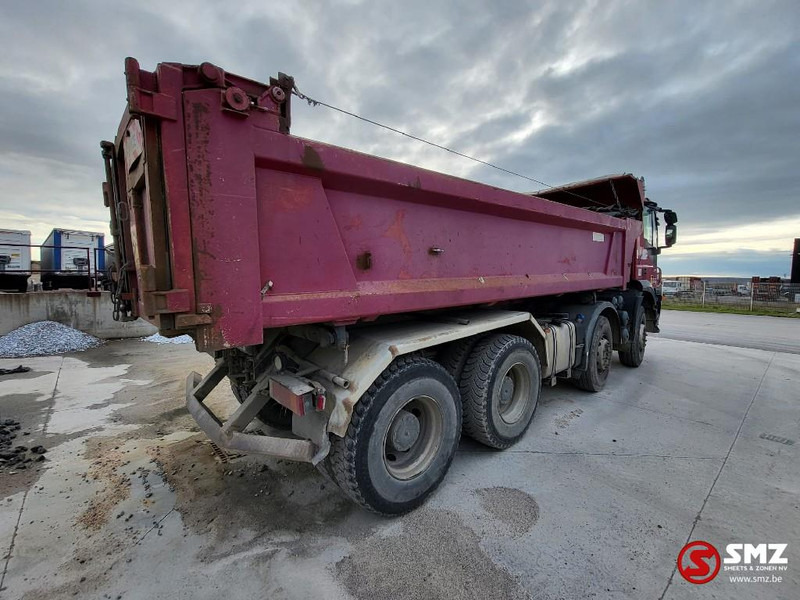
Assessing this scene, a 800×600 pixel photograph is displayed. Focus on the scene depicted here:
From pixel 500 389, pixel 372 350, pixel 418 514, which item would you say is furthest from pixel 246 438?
pixel 500 389

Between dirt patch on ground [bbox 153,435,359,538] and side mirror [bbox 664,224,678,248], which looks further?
side mirror [bbox 664,224,678,248]

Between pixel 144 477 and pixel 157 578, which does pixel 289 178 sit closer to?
pixel 157 578

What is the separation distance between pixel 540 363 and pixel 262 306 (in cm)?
318

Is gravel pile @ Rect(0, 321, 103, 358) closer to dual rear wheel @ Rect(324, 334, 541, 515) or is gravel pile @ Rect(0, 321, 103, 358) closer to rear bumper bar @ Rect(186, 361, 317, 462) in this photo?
rear bumper bar @ Rect(186, 361, 317, 462)

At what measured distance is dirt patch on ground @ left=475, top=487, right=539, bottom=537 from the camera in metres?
2.50

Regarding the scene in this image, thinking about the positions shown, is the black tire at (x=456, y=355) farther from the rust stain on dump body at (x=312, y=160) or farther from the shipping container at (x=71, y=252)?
the shipping container at (x=71, y=252)

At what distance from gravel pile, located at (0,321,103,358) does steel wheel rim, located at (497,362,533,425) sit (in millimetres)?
9281

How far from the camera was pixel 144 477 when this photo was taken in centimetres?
303

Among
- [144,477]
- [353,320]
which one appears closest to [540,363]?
[353,320]

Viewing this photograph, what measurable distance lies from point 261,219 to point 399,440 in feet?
5.89

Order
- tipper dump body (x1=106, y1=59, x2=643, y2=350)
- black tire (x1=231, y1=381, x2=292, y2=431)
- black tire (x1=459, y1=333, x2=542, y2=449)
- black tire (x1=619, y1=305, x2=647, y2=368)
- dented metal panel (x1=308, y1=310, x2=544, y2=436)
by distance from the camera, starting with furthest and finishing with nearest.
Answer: black tire (x1=619, y1=305, x2=647, y2=368), black tire (x1=231, y1=381, x2=292, y2=431), black tire (x1=459, y1=333, x2=542, y2=449), dented metal panel (x1=308, y1=310, x2=544, y2=436), tipper dump body (x1=106, y1=59, x2=643, y2=350)

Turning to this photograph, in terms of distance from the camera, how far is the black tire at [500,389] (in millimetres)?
3270

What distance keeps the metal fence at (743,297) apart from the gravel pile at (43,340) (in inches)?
957

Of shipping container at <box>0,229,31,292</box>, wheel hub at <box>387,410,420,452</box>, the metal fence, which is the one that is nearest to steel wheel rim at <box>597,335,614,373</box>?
wheel hub at <box>387,410,420,452</box>
